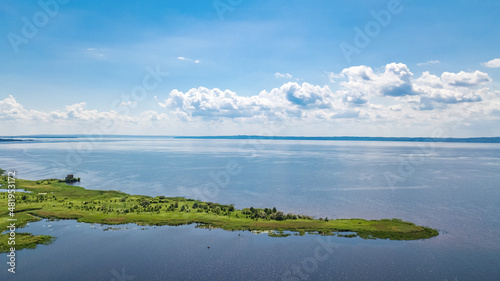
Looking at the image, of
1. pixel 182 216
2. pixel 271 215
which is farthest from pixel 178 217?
pixel 271 215

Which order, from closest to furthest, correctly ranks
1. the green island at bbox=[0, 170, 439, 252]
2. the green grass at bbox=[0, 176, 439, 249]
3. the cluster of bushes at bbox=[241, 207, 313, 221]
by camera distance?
the green island at bbox=[0, 170, 439, 252] → the green grass at bbox=[0, 176, 439, 249] → the cluster of bushes at bbox=[241, 207, 313, 221]

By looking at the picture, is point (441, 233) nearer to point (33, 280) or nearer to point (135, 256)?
point (135, 256)

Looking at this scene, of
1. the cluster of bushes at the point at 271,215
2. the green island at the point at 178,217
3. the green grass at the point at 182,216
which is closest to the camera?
the green island at the point at 178,217

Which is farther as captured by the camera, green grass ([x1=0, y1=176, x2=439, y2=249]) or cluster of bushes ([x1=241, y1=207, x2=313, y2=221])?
cluster of bushes ([x1=241, y1=207, x2=313, y2=221])

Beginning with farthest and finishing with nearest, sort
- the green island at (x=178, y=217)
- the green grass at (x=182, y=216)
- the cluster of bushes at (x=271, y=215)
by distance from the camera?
1. the cluster of bushes at (x=271, y=215)
2. the green grass at (x=182, y=216)
3. the green island at (x=178, y=217)

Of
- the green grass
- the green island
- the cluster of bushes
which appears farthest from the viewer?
the cluster of bushes

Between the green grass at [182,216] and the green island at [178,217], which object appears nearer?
the green island at [178,217]

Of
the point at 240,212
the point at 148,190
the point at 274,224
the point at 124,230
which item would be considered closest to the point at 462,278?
the point at 274,224

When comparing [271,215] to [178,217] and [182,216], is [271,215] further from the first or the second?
[178,217]
